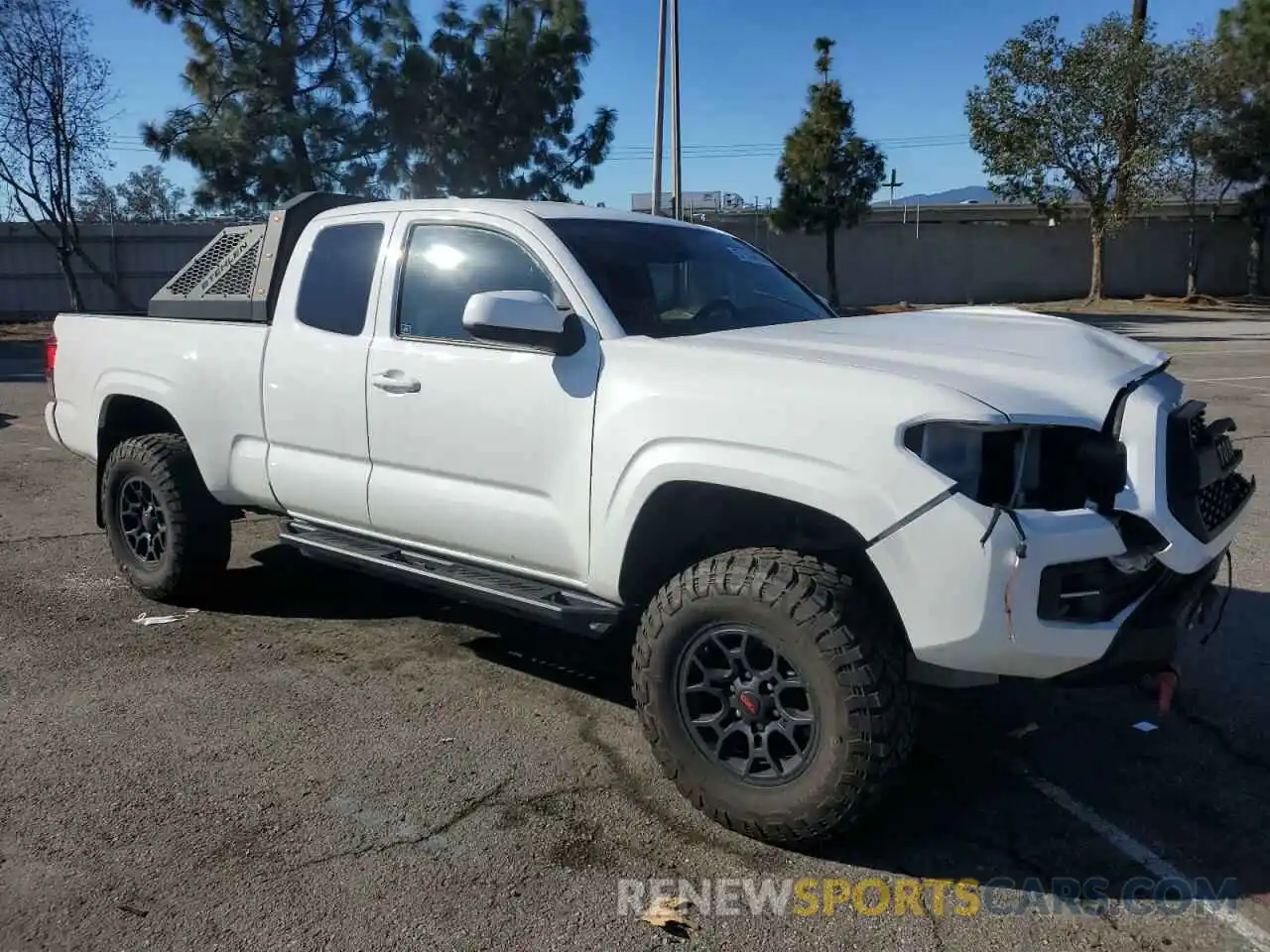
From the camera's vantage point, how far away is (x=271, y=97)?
78.3 ft

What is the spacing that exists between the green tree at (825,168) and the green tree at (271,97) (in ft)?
37.9

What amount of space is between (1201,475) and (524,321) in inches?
82.2

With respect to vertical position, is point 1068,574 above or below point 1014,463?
below

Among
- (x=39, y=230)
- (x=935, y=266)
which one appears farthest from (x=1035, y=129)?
(x=39, y=230)

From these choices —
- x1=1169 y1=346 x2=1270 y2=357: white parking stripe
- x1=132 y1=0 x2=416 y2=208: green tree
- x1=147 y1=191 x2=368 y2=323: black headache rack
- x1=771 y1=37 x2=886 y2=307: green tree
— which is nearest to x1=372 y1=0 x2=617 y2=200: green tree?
x1=132 y1=0 x2=416 y2=208: green tree

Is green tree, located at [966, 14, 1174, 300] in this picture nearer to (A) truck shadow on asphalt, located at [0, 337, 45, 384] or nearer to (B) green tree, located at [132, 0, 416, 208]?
(B) green tree, located at [132, 0, 416, 208]

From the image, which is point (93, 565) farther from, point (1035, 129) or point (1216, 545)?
point (1035, 129)

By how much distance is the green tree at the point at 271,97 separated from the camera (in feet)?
77.2

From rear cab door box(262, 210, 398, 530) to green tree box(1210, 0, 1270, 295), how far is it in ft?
121

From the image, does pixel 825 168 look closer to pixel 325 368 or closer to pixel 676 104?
pixel 676 104

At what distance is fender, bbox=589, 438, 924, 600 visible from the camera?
3059mm

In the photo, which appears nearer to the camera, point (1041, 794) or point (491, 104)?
point (1041, 794)

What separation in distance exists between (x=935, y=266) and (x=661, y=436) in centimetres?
3532

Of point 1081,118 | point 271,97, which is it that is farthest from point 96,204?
point 1081,118
